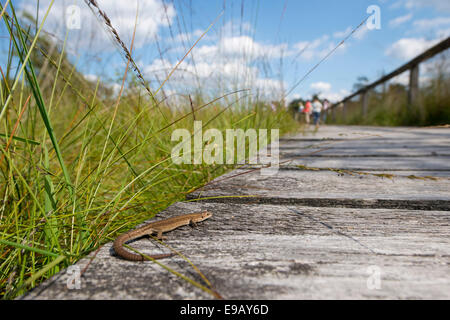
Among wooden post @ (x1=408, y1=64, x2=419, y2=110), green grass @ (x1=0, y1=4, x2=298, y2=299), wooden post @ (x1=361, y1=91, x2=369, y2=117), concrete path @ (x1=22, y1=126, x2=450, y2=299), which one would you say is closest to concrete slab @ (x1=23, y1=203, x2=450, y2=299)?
concrete path @ (x1=22, y1=126, x2=450, y2=299)

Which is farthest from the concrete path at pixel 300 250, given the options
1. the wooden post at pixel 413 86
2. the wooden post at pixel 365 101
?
the wooden post at pixel 365 101

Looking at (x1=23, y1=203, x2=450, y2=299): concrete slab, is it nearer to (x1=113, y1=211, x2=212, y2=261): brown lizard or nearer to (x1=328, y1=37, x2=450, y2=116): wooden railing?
(x1=113, y1=211, x2=212, y2=261): brown lizard

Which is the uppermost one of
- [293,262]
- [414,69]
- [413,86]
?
[414,69]

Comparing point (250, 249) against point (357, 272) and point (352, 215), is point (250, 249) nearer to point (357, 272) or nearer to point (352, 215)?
point (357, 272)

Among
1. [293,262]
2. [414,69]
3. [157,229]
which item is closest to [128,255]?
[157,229]

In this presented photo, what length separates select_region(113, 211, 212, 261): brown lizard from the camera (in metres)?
0.72

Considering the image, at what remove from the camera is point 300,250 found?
29.9 inches

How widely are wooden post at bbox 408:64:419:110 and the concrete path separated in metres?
9.10

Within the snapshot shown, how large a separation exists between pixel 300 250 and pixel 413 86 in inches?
403

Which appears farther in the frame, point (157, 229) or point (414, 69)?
point (414, 69)

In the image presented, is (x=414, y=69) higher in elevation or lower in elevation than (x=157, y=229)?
higher

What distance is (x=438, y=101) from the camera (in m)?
7.48

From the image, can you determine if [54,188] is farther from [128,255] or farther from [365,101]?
[365,101]

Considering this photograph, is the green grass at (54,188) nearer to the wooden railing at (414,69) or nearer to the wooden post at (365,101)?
the wooden railing at (414,69)
